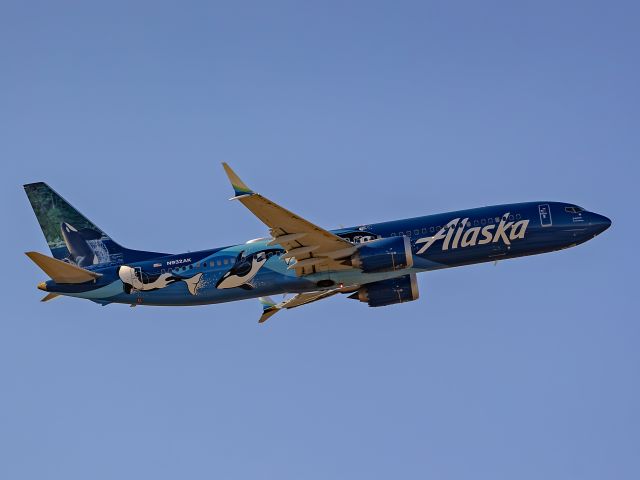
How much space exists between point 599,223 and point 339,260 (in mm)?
16392

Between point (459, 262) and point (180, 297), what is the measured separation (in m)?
17.6

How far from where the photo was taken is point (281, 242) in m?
64.2

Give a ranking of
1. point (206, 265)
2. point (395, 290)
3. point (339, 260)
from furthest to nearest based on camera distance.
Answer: point (395, 290) → point (206, 265) → point (339, 260)

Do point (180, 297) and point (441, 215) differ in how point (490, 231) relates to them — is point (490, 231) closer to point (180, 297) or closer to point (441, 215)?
point (441, 215)

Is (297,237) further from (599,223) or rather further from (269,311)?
(599,223)

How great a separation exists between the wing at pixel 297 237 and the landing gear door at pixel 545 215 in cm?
1188

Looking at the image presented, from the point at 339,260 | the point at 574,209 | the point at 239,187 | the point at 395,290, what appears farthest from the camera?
the point at 395,290

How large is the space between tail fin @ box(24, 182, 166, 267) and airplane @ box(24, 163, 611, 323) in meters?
1.13

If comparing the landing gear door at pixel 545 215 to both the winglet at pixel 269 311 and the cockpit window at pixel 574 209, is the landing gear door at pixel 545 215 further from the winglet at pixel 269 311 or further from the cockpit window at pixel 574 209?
the winglet at pixel 269 311

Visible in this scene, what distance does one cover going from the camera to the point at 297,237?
210 feet

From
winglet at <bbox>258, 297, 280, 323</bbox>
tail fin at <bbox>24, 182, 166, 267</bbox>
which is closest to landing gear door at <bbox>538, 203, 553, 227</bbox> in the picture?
winglet at <bbox>258, 297, 280, 323</bbox>

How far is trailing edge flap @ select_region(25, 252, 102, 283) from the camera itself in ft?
217

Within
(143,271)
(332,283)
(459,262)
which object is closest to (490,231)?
(459,262)

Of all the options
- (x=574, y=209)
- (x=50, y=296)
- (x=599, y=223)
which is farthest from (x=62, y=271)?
(x=599, y=223)
